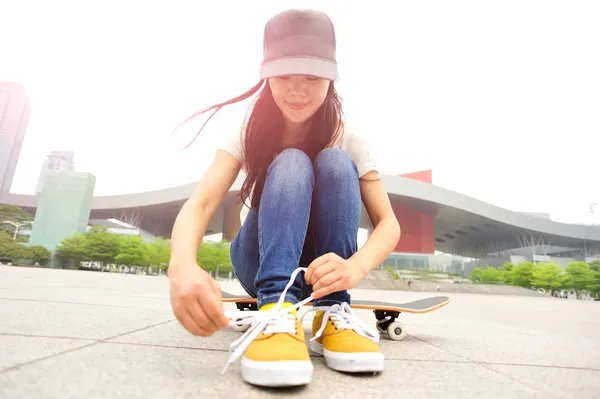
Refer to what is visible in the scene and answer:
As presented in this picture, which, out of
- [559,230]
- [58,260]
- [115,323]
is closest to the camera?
[115,323]

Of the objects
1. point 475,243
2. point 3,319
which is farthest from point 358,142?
point 475,243

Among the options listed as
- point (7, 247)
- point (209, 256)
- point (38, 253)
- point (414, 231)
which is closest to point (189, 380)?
point (209, 256)

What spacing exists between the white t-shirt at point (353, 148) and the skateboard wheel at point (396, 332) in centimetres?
66

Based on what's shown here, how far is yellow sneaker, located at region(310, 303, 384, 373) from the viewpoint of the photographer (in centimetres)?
73

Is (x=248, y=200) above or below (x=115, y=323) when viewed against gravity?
above

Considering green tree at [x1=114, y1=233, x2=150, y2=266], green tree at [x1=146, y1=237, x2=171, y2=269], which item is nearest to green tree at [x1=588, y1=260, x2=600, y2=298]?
green tree at [x1=146, y1=237, x2=171, y2=269]

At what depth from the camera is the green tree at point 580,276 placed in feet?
65.0

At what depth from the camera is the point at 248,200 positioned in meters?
1.32

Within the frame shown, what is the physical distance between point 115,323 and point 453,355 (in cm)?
118

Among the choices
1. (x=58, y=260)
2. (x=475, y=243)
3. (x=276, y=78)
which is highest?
(x=475, y=243)

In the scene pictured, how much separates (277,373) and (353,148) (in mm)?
782

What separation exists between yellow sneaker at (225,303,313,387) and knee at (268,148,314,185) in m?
0.34

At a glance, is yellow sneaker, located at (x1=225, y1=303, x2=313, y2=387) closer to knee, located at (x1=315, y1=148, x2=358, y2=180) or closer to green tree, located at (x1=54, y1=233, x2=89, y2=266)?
knee, located at (x1=315, y1=148, x2=358, y2=180)

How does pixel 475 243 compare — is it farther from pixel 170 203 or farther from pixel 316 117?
pixel 316 117
